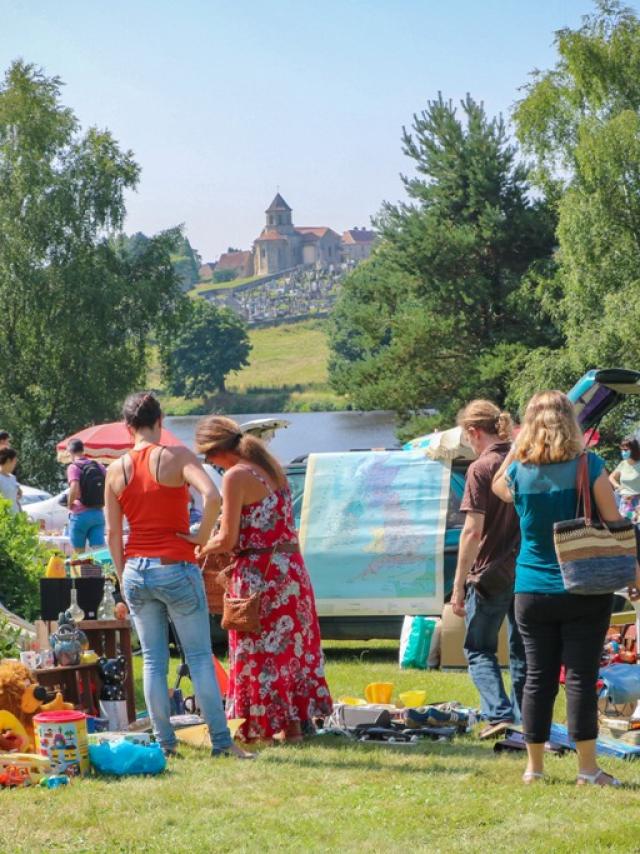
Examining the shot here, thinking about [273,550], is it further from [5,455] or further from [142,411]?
[5,455]

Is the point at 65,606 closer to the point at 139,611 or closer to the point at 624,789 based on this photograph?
the point at 139,611

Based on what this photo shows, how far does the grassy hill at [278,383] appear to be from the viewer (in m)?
115

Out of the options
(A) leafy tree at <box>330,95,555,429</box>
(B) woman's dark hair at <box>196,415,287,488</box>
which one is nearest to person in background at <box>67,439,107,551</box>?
(B) woman's dark hair at <box>196,415,287,488</box>

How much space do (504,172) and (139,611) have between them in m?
33.3

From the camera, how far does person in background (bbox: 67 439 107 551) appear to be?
13477 mm

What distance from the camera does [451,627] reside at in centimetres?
996

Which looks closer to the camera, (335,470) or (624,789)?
(624,789)

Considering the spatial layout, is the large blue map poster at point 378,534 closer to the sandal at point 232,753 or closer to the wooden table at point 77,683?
the wooden table at point 77,683

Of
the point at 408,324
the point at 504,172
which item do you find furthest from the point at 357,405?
the point at 504,172

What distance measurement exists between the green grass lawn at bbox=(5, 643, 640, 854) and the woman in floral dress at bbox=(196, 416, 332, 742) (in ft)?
1.08

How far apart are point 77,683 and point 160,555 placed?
1213mm

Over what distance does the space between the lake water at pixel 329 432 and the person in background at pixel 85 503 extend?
157ft

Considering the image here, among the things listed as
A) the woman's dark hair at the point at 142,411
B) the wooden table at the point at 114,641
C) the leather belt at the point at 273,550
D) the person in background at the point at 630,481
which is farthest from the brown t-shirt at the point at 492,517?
the person in background at the point at 630,481

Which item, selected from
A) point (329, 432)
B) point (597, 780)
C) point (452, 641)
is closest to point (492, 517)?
point (597, 780)
